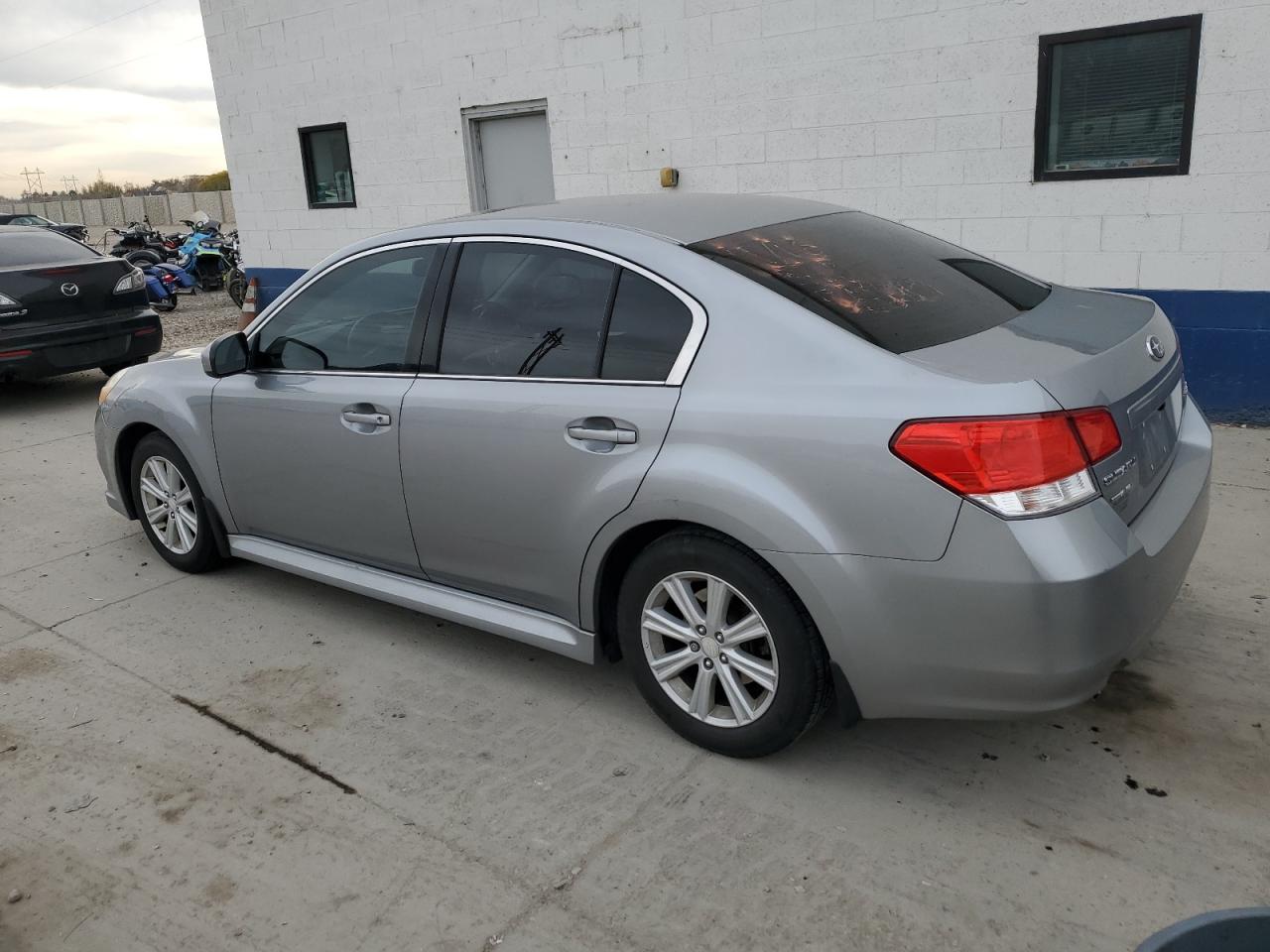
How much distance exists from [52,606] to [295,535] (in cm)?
134

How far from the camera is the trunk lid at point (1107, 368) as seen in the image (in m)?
2.70

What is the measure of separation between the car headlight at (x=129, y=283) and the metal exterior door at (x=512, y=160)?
10.2ft

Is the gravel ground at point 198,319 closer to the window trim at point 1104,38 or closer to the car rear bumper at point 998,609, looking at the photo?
the window trim at point 1104,38

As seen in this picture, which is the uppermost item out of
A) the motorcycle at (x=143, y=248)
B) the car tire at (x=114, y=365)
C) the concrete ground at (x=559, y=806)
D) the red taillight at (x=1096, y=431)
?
the red taillight at (x=1096, y=431)

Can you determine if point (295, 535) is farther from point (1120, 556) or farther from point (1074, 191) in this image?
point (1074, 191)

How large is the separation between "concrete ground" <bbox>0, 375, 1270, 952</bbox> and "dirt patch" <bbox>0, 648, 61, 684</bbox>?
0.01 m

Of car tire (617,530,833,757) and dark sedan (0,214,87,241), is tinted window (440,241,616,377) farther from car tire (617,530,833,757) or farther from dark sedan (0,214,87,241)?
dark sedan (0,214,87,241)

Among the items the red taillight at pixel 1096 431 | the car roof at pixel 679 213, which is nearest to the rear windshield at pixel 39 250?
the car roof at pixel 679 213

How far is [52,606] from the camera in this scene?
15.6ft

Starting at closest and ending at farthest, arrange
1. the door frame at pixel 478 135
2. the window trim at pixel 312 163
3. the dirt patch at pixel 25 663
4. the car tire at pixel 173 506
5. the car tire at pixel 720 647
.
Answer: the car tire at pixel 720 647 → the dirt patch at pixel 25 663 → the car tire at pixel 173 506 → the door frame at pixel 478 135 → the window trim at pixel 312 163

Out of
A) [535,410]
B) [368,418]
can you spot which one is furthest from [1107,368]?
[368,418]

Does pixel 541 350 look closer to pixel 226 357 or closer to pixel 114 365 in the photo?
pixel 226 357

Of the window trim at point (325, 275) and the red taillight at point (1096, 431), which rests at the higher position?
the window trim at point (325, 275)

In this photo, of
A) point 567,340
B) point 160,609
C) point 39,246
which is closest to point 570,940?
point 567,340
